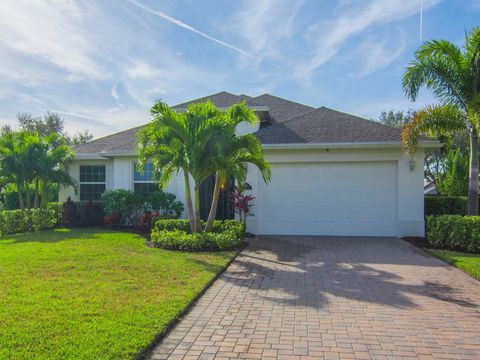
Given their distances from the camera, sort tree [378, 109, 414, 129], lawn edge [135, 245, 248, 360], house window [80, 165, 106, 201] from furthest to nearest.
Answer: tree [378, 109, 414, 129] → house window [80, 165, 106, 201] → lawn edge [135, 245, 248, 360]

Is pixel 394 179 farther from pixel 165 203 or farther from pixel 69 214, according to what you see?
pixel 69 214

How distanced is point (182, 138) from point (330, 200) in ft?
19.1

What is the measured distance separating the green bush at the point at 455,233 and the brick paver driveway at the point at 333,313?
66.4 inches

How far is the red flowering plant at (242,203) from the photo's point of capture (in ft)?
39.3

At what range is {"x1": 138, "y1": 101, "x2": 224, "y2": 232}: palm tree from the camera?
9555mm

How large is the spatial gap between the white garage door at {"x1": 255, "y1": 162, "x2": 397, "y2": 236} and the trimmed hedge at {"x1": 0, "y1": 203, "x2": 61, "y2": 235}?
27.3ft

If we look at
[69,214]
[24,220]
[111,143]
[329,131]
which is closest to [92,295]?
[329,131]

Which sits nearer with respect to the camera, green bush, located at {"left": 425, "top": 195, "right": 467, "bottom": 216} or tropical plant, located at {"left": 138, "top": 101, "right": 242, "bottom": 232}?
tropical plant, located at {"left": 138, "top": 101, "right": 242, "bottom": 232}

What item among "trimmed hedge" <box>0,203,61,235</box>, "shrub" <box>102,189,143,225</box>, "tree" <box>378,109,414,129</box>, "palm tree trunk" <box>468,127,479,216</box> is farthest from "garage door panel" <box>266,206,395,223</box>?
"tree" <box>378,109,414,129</box>

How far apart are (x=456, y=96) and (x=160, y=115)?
8494 millimetres

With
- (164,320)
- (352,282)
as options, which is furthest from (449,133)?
(164,320)

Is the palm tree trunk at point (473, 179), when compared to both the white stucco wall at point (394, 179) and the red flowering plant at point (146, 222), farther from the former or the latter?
the red flowering plant at point (146, 222)

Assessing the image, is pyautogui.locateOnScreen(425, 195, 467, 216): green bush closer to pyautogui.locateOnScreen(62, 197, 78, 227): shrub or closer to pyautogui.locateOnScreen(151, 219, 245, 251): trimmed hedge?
pyautogui.locateOnScreen(151, 219, 245, 251): trimmed hedge

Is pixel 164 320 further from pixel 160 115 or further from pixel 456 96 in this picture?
pixel 456 96
